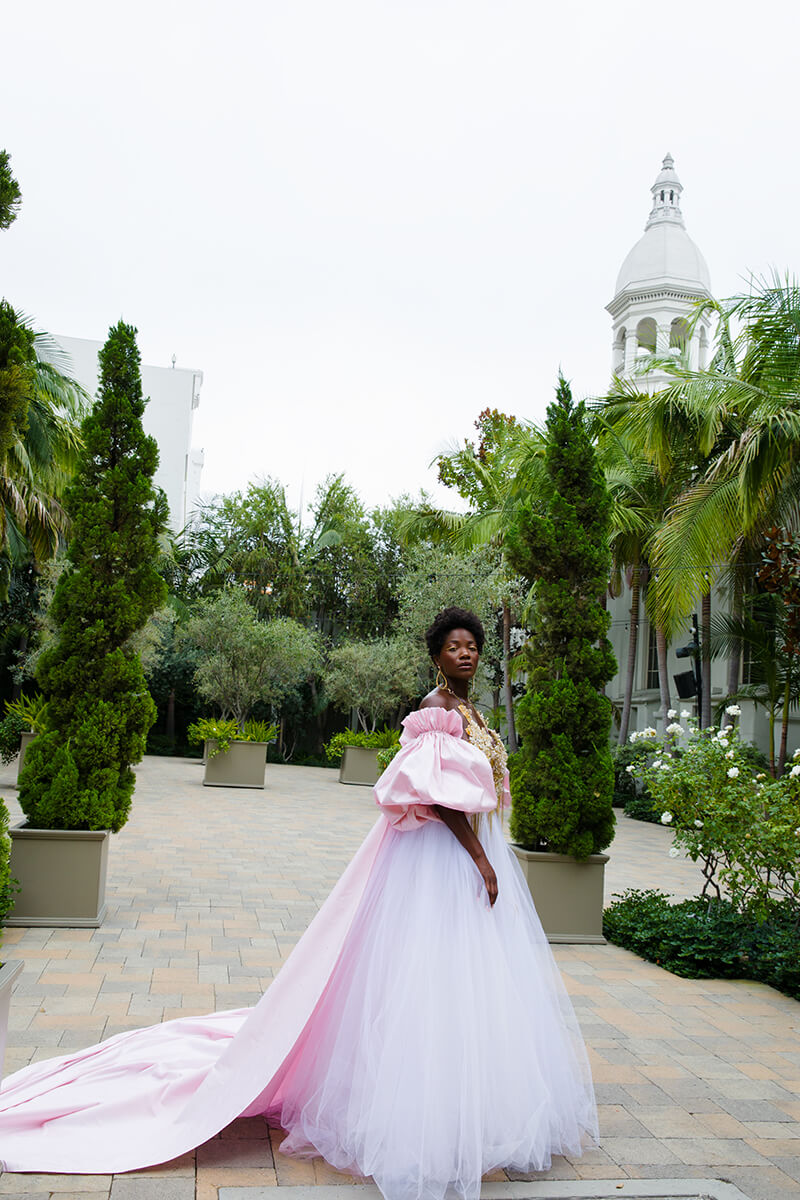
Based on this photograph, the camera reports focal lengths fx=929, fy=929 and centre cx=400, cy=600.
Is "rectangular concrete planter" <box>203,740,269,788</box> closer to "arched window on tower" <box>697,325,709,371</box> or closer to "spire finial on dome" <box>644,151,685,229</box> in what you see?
"arched window on tower" <box>697,325,709,371</box>

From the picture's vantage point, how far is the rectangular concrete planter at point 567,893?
652 centimetres

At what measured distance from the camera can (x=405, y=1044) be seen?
110 inches

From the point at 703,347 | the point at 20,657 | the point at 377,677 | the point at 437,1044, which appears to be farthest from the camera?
the point at 703,347

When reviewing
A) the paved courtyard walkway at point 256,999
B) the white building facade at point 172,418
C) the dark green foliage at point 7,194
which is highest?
the white building facade at point 172,418

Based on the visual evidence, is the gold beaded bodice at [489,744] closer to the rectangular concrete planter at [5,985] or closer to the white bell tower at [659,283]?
the rectangular concrete planter at [5,985]

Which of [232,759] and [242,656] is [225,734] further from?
[242,656]

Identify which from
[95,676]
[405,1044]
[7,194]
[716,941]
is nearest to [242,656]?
[95,676]

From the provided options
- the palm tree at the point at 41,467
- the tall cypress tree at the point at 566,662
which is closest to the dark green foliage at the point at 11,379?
the tall cypress tree at the point at 566,662

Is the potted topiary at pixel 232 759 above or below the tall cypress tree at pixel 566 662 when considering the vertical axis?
below

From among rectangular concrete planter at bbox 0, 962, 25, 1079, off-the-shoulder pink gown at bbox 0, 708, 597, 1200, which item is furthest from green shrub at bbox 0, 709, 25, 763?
rectangular concrete planter at bbox 0, 962, 25, 1079

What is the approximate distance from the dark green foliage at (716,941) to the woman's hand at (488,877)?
11.3 feet

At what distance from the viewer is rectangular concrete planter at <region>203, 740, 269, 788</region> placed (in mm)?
17938

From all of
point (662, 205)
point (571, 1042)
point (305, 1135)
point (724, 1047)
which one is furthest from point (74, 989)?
point (662, 205)

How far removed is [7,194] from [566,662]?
454 cm
